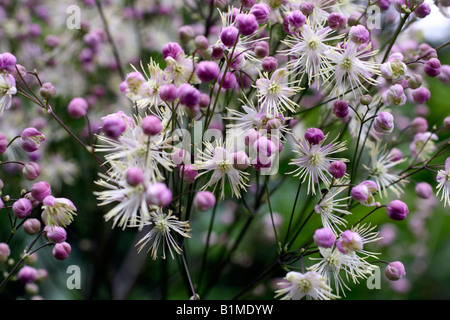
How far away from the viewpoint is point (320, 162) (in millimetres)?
834

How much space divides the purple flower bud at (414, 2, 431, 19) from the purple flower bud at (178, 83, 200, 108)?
556 mm

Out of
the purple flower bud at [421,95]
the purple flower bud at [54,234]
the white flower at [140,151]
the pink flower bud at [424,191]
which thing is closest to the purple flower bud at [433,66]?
the purple flower bud at [421,95]

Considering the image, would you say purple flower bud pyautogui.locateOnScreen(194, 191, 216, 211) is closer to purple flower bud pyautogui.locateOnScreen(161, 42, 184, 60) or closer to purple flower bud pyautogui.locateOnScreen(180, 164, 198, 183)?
purple flower bud pyautogui.locateOnScreen(180, 164, 198, 183)

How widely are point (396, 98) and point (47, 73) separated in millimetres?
1316

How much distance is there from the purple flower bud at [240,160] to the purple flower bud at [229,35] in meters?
0.21

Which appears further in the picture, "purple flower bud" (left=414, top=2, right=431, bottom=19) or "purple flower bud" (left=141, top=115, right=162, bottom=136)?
"purple flower bud" (left=414, top=2, right=431, bottom=19)

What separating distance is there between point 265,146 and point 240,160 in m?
0.06

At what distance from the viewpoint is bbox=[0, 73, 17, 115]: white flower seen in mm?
802

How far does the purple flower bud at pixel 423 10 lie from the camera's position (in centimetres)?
87

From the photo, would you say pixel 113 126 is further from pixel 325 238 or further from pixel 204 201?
pixel 325 238

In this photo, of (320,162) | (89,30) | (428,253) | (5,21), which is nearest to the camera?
Result: (320,162)

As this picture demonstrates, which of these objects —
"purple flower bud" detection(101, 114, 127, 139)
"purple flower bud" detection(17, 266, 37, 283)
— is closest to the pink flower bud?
"purple flower bud" detection(101, 114, 127, 139)
